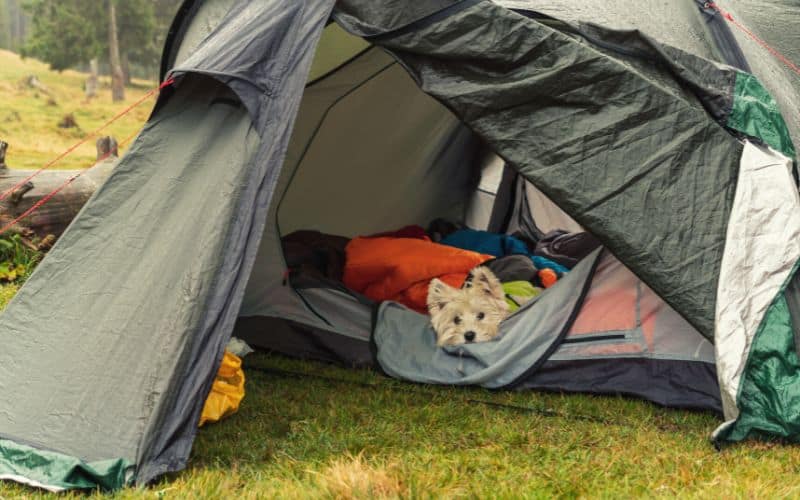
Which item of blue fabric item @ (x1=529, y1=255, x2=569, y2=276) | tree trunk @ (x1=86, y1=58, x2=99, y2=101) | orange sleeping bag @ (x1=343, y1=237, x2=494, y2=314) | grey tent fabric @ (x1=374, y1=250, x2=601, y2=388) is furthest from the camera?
tree trunk @ (x1=86, y1=58, x2=99, y2=101)

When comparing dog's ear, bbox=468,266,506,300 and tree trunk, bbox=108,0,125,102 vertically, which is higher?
dog's ear, bbox=468,266,506,300

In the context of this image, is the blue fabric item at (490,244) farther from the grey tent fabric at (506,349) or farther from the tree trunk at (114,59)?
the tree trunk at (114,59)

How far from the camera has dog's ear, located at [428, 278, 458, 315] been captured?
413 centimetres

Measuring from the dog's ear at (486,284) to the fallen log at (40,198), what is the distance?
8.95 ft

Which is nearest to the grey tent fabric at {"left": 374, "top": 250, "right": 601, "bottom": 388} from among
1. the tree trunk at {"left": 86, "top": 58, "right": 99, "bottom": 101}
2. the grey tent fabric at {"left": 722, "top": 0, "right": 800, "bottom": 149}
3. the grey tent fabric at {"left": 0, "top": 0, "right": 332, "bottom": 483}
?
the grey tent fabric at {"left": 722, "top": 0, "right": 800, "bottom": 149}

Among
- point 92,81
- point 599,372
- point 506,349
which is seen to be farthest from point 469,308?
point 92,81

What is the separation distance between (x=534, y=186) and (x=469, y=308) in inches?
30.5

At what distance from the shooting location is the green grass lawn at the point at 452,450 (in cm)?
263

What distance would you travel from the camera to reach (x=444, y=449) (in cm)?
303

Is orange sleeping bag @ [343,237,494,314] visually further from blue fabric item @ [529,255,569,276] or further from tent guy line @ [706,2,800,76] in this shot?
tent guy line @ [706,2,800,76]

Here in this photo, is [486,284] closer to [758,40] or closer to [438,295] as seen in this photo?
[438,295]

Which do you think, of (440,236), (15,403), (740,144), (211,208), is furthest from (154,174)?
(440,236)

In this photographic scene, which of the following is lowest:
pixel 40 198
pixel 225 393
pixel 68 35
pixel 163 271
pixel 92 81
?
pixel 92 81

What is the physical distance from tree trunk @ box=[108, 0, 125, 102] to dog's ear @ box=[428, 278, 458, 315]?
16.0 metres
